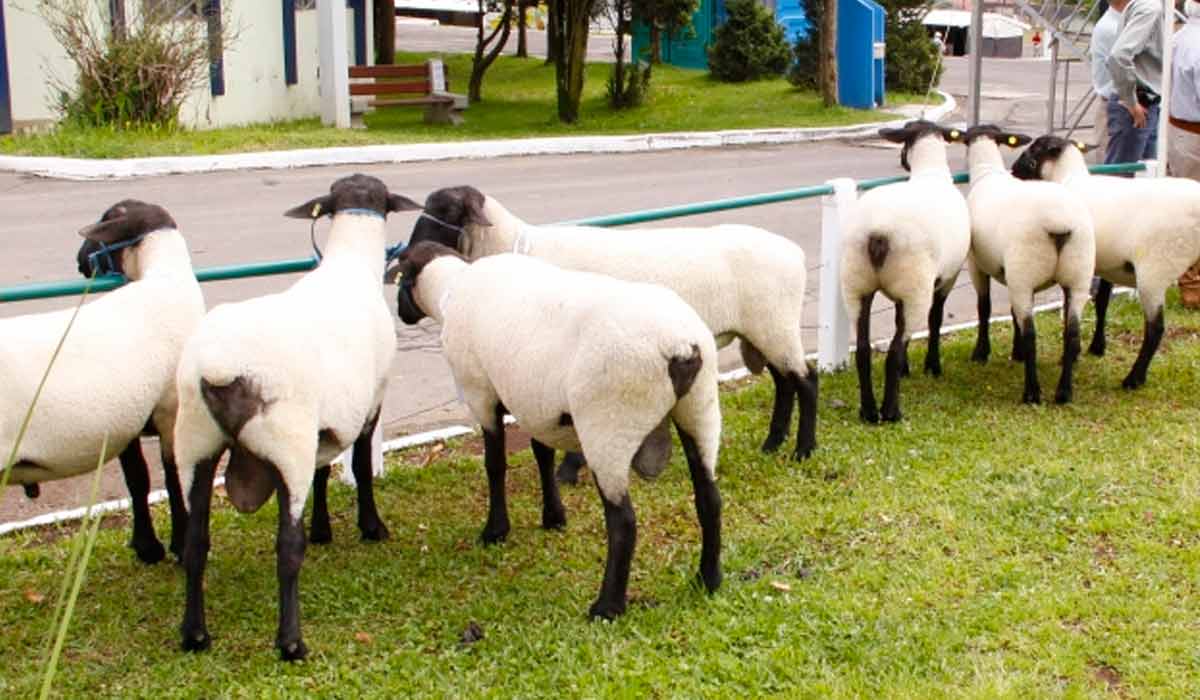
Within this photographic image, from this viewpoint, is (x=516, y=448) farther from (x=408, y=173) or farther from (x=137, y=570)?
(x=408, y=173)

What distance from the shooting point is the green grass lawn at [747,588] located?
447 cm

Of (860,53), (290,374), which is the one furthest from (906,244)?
(860,53)

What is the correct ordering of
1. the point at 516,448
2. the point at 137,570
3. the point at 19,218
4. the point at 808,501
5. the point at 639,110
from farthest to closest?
the point at 639,110 → the point at 19,218 → the point at 516,448 → the point at 808,501 → the point at 137,570

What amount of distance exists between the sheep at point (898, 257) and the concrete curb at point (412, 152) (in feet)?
35.6

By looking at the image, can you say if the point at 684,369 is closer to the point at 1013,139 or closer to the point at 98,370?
the point at 98,370

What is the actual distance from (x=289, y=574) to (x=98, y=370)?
96 centimetres

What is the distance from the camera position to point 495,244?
6.25 metres

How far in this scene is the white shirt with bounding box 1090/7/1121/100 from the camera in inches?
428

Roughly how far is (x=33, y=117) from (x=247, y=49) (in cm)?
354

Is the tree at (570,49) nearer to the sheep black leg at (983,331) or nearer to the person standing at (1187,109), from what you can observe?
the person standing at (1187,109)

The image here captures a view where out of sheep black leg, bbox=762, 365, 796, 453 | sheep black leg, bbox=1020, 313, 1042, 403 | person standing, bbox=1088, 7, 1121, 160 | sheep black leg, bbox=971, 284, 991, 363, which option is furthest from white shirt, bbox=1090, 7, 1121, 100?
sheep black leg, bbox=762, 365, 796, 453

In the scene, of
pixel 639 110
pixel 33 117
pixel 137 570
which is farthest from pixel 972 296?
pixel 639 110

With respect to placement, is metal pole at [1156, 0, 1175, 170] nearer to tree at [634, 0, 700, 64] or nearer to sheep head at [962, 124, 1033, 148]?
sheep head at [962, 124, 1033, 148]

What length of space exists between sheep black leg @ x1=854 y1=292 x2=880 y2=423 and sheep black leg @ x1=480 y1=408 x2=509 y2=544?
2225 mm
